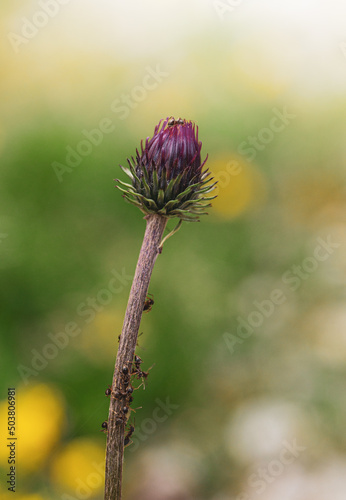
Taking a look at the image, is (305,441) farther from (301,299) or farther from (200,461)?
(301,299)

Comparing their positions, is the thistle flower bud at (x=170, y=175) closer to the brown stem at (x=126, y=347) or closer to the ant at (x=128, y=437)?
the brown stem at (x=126, y=347)

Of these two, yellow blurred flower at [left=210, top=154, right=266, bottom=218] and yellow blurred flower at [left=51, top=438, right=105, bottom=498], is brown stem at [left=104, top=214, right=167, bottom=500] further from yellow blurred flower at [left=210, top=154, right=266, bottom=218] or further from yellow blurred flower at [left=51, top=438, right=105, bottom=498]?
yellow blurred flower at [left=210, top=154, right=266, bottom=218]

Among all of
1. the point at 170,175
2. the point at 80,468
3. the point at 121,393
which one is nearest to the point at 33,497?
the point at 80,468

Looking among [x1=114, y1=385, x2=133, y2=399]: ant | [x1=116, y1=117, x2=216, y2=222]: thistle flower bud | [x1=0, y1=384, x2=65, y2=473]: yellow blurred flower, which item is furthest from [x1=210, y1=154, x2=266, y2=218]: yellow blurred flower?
[x1=114, y1=385, x2=133, y2=399]: ant

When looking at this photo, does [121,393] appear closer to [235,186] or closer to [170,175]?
[170,175]

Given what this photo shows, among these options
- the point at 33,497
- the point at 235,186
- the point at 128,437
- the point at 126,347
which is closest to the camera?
the point at 126,347

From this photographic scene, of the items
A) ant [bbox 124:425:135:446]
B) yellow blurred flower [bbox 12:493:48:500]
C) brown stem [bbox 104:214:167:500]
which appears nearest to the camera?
brown stem [bbox 104:214:167:500]
